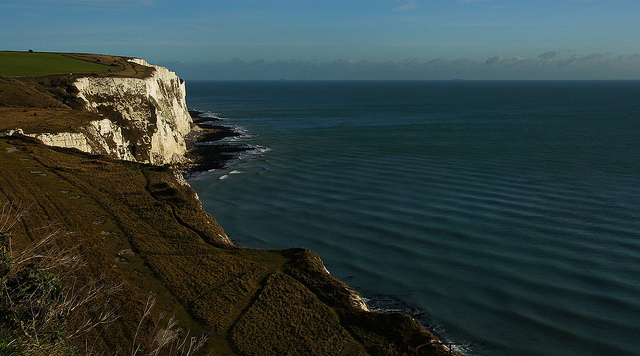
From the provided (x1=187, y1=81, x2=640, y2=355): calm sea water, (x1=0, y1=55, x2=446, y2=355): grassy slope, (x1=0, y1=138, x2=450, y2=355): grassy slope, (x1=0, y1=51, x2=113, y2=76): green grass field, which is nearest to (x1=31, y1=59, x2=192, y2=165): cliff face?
(x1=187, y1=81, x2=640, y2=355): calm sea water

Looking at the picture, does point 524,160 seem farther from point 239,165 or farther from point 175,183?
point 175,183

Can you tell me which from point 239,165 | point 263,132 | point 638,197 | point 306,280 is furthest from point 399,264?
point 263,132

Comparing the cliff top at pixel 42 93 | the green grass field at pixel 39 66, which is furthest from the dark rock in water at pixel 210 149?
the green grass field at pixel 39 66

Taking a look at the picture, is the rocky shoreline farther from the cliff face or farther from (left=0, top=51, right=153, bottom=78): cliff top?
(left=0, top=51, right=153, bottom=78): cliff top

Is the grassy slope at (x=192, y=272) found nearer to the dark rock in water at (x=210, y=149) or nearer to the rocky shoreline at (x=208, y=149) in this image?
the rocky shoreline at (x=208, y=149)

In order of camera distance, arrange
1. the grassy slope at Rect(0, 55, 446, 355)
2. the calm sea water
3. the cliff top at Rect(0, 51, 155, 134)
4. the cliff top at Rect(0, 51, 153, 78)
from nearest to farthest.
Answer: the grassy slope at Rect(0, 55, 446, 355), the calm sea water, the cliff top at Rect(0, 51, 155, 134), the cliff top at Rect(0, 51, 153, 78)

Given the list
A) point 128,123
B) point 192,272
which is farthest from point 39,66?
point 192,272
